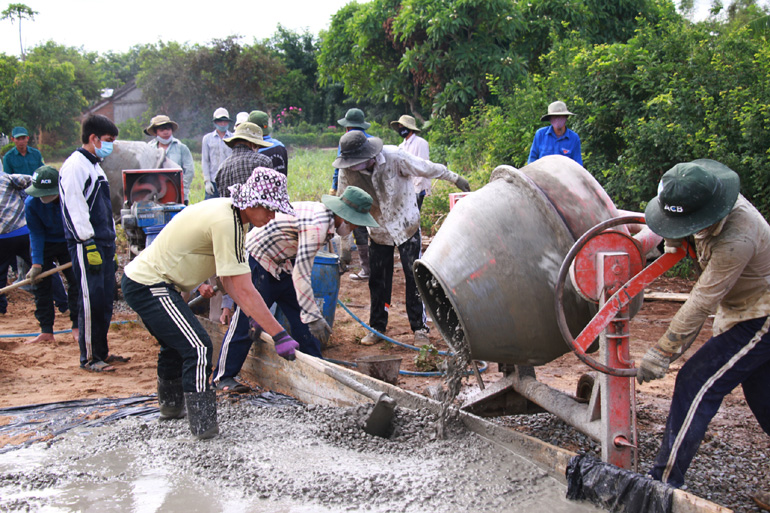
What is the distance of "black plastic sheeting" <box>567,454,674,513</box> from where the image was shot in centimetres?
253

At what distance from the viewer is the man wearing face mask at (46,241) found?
5582 millimetres

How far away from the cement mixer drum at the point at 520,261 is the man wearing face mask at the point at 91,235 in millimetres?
3059

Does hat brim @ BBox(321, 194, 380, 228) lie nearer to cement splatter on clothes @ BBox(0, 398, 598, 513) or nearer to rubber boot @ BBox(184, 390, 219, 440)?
cement splatter on clothes @ BBox(0, 398, 598, 513)

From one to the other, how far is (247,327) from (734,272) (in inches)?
116

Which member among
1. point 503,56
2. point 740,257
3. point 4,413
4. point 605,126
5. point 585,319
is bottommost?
point 4,413

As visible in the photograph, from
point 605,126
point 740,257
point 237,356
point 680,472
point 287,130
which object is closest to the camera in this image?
point 740,257

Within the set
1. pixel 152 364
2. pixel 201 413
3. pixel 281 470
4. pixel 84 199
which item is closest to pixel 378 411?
pixel 281 470

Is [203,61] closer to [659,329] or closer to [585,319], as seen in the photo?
[659,329]

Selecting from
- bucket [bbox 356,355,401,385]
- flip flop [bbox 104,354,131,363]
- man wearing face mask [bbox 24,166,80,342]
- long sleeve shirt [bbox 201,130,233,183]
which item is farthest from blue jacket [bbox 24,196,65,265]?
bucket [bbox 356,355,401,385]

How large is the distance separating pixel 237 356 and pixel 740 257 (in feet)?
10.3

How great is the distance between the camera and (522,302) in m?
3.01

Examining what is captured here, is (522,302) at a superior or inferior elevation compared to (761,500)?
superior

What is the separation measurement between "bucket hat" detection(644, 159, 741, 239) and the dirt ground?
5.31 ft

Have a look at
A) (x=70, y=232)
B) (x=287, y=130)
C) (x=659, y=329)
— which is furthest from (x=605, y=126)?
(x=287, y=130)
